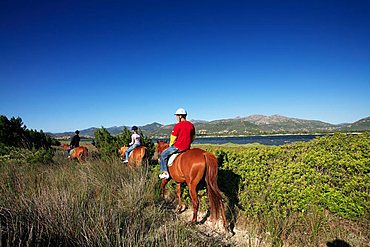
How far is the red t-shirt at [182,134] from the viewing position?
20.7ft

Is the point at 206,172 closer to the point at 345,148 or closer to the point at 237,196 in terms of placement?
the point at 237,196

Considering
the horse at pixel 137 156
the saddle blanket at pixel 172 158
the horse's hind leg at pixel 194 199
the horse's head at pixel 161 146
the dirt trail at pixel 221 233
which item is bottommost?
the dirt trail at pixel 221 233

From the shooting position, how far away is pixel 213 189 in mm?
5266

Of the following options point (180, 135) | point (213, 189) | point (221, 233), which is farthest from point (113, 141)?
point (221, 233)

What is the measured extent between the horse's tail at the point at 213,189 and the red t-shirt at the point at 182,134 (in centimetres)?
111

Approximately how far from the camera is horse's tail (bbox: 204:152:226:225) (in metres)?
5.23

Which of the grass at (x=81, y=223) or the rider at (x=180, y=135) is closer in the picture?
the grass at (x=81, y=223)

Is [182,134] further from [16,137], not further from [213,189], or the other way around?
[16,137]

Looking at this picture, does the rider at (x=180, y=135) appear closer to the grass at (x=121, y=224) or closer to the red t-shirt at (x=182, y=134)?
the red t-shirt at (x=182, y=134)

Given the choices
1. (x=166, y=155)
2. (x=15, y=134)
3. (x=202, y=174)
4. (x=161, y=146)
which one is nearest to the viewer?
(x=202, y=174)

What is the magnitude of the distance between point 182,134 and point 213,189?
6.07 feet

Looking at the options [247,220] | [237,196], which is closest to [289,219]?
[247,220]

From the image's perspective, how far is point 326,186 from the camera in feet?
15.0

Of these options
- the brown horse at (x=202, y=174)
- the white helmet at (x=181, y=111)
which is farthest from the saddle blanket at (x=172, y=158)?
the white helmet at (x=181, y=111)
